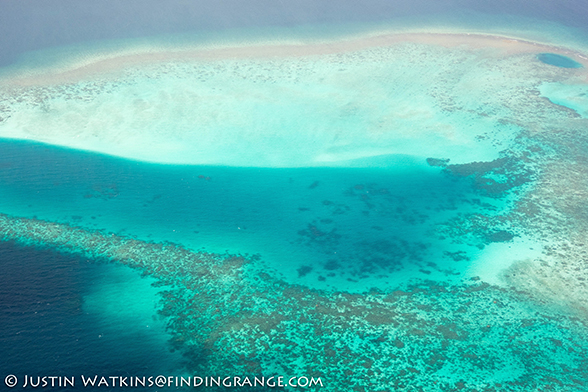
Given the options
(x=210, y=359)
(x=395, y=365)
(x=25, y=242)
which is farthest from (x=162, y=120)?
(x=395, y=365)

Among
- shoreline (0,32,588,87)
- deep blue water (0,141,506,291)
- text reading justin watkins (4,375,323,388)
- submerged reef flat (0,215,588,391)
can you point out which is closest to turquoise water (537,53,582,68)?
shoreline (0,32,588,87)

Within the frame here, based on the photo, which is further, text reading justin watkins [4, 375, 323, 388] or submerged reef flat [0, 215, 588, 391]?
submerged reef flat [0, 215, 588, 391]

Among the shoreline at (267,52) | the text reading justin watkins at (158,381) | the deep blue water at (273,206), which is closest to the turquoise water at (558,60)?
the shoreline at (267,52)

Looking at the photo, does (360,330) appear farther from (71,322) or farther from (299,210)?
(71,322)

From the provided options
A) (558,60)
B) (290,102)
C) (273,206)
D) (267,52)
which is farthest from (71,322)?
(558,60)

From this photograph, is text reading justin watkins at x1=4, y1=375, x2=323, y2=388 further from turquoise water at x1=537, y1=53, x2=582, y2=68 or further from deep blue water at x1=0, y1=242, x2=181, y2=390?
turquoise water at x1=537, y1=53, x2=582, y2=68

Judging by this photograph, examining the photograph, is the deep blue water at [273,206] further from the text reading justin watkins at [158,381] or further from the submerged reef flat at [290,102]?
the text reading justin watkins at [158,381]

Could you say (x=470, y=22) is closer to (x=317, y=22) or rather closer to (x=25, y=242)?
(x=317, y=22)
